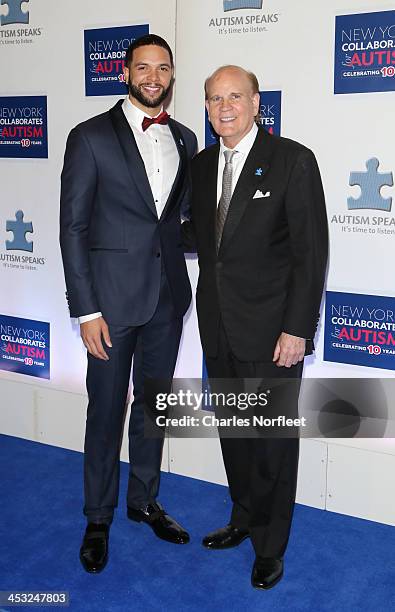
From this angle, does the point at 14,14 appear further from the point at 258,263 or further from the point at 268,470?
the point at 268,470

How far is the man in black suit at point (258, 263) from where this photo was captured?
2.77 metres

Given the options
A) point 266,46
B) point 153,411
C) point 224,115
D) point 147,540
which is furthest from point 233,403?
point 266,46

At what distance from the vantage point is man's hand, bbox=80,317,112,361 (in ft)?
9.97

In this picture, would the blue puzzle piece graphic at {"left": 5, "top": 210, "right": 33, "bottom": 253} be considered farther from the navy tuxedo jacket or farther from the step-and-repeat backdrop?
the navy tuxedo jacket

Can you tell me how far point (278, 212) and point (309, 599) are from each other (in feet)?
4.99

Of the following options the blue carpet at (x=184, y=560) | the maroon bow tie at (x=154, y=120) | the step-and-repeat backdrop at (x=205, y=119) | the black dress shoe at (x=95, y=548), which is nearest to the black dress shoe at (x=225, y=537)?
the blue carpet at (x=184, y=560)

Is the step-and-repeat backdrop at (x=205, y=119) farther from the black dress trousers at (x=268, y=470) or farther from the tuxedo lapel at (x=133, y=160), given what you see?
the tuxedo lapel at (x=133, y=160)

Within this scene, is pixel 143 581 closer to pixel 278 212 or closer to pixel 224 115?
pixel 278 212

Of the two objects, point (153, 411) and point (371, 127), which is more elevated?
point (371, 127)

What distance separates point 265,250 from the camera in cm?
284

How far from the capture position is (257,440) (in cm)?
298

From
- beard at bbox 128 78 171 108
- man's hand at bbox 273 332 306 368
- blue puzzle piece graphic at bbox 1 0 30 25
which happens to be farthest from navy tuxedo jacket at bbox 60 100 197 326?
blue puzzle piece graphic at bbox 1 0 30 25

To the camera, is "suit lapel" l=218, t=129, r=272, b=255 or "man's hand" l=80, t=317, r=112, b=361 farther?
"man's hand" l=80, t=317, r=112, b=361

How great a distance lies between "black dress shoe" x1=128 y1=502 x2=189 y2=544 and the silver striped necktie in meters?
1.36
